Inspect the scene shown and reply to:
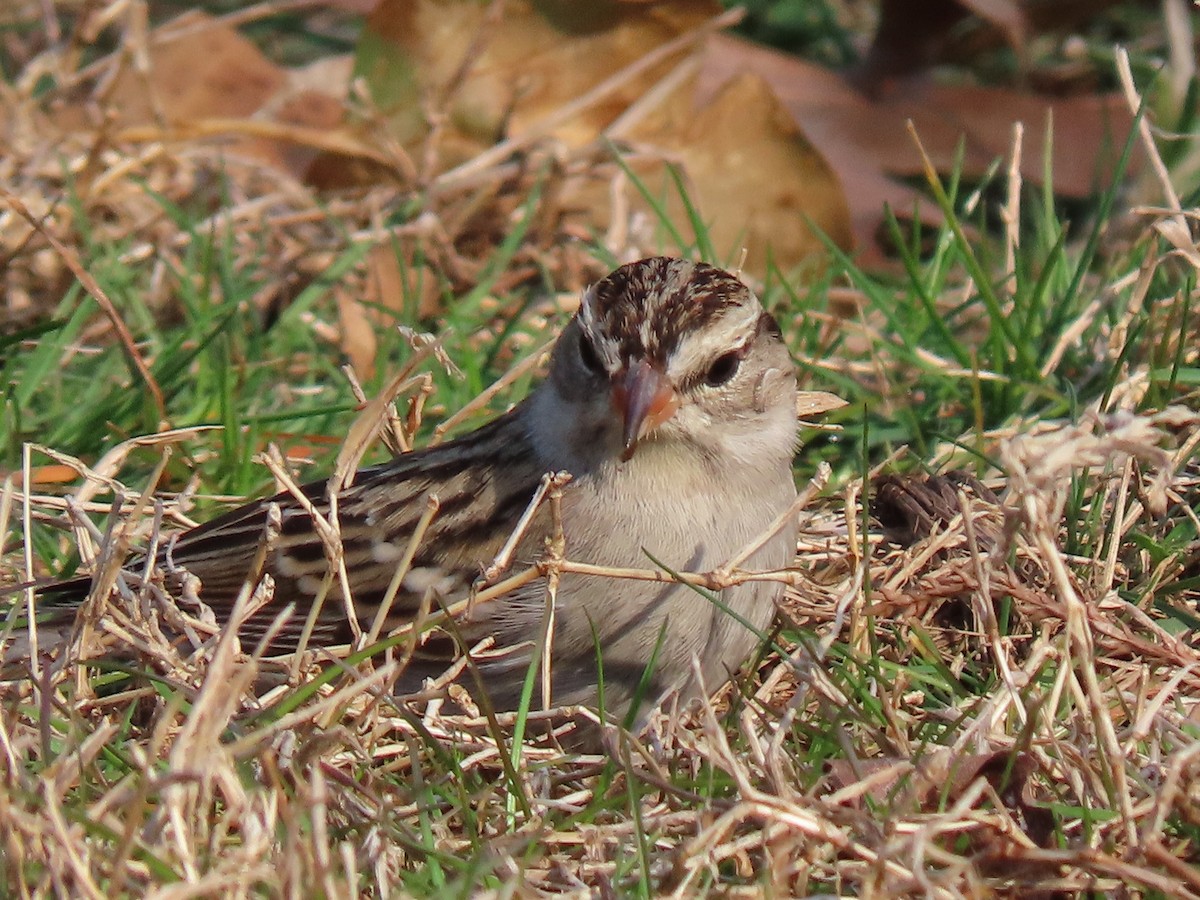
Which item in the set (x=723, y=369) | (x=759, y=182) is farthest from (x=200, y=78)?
(x=723, y=369)

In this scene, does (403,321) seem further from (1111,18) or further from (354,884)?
(1111,18)

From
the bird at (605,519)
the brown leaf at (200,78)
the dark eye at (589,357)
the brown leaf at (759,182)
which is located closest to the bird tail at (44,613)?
the bird at (605,519)

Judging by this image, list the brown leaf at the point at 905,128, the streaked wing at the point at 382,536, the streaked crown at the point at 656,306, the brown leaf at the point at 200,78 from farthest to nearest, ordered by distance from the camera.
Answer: the brown leaf at the point at 200,78 → the brown leaf at the point at 905,128 → the streaked wing at the point at 382,536 → the streaked crown at the point at 656,306

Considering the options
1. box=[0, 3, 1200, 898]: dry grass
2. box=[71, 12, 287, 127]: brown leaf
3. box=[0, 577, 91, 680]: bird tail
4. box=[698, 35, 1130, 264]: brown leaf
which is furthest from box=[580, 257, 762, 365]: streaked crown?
box=[71, 12, 287, 127]: brown leaf

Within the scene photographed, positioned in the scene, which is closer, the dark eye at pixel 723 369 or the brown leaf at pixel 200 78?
the dark eye at pixel 723 369

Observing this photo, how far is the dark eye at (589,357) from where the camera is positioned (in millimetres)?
3707

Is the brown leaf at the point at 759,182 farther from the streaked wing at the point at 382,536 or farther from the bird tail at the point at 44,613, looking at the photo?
the bird tail at the point at 44,613

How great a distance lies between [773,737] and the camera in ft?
10.1

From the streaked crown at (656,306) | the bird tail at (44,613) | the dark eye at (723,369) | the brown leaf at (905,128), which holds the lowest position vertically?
Result: the bird tail at (44,613)

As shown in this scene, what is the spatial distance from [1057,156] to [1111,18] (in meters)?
2.01

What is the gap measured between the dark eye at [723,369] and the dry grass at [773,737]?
0.39 m

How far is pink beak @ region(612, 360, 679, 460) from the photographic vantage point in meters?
3.50

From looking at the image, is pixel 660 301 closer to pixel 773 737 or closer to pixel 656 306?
pixel 656 306

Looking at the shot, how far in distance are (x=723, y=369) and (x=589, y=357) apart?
292 millimetres
